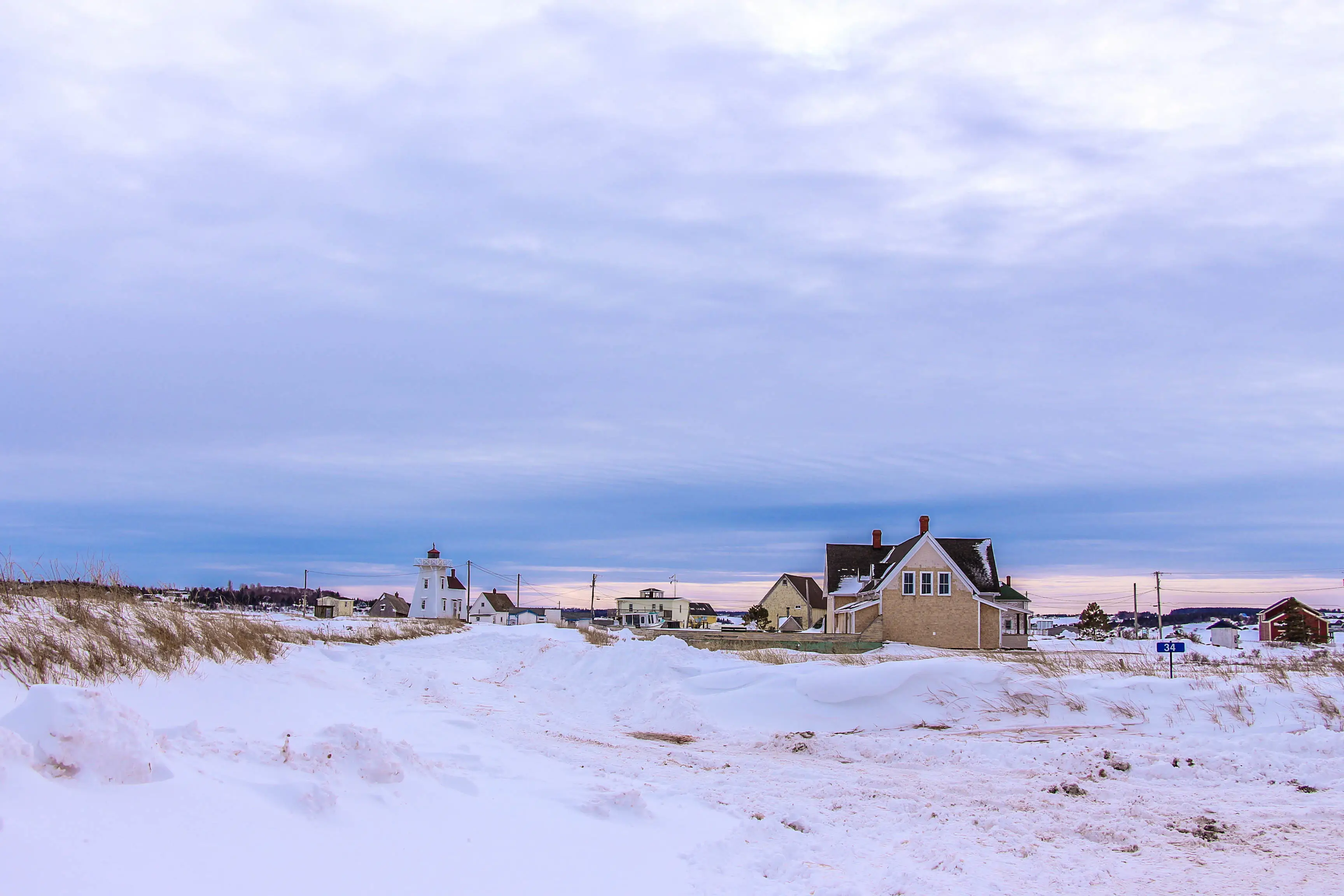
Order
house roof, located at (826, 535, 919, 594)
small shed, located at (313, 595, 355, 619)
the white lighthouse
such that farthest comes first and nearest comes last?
small shed, located at (313, 595, 355, 619)
the white lighthouse
house roof, located at (826, 535, 919, 594)

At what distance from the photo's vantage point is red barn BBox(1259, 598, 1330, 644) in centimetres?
7119

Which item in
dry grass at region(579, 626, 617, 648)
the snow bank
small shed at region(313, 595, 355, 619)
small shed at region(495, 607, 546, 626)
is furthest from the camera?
small shed at region(313, 595, 355, 619)

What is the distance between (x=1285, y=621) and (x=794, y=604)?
38.8m

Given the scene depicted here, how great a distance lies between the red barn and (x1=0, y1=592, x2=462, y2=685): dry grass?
7582cm

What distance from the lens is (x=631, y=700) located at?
19.7m

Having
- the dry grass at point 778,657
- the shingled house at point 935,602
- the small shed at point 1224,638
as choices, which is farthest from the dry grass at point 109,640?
the small shed at point 1224,638

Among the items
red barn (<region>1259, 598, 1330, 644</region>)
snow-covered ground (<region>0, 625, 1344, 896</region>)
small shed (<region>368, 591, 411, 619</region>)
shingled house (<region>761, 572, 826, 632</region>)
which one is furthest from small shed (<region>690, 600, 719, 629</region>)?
snow-covered ground (<region>0, 625, 1344, 896</region>)

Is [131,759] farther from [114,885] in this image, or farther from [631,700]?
[631,700]

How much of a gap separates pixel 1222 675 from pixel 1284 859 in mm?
11280

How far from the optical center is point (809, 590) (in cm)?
7412

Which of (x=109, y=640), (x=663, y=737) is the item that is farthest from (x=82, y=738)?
(x=663, y=737)

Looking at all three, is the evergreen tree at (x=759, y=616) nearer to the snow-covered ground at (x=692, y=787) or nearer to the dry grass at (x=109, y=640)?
the snow-covered ground at (x=692, y=787)

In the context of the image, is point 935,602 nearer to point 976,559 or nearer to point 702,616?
point 976,559

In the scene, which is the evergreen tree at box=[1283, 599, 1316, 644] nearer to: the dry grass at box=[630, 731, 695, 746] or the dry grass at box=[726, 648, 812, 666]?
the dry grass at box=[726, 648, 812, 666]
